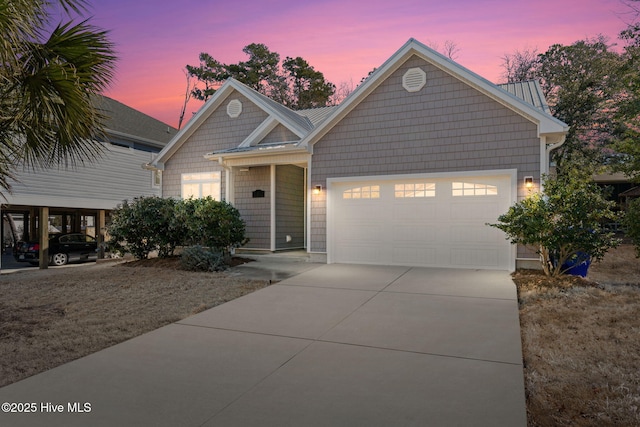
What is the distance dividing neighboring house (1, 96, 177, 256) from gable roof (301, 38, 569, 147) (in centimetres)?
782

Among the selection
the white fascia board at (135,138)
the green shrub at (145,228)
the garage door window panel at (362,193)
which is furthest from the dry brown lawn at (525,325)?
the white fascia board at (135,138)

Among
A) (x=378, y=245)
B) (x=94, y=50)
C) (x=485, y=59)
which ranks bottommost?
(x=378, y=245)

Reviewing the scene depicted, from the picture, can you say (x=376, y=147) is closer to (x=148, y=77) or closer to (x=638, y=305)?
(x=638, y=305)

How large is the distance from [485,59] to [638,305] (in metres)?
20.2

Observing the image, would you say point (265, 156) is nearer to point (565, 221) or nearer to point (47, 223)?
point (565, 221)

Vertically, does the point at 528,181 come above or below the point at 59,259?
above

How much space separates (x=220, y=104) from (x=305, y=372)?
466 inches

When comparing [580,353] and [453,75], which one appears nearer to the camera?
[580,353]

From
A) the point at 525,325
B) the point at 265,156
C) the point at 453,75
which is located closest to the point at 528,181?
the point at 453,75

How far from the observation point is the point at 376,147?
10.5 m

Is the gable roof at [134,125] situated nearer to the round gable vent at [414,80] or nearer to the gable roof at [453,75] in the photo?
the gable roof at [453,75]

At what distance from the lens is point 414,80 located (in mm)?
10188

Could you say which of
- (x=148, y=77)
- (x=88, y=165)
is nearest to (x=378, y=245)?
(x=148, y=77)

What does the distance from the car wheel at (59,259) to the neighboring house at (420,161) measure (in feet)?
27.4
